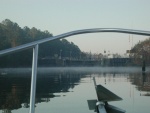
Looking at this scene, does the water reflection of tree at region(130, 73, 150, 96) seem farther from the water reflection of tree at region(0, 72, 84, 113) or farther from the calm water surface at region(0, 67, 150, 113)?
the water reflection of tree at region(0, 72, 84, 113)

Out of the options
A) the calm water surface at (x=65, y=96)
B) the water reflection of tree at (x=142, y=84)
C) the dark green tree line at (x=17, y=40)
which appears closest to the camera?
the calm water surface at (x=65, y=96)

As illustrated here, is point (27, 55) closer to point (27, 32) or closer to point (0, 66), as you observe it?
point (0, 66)

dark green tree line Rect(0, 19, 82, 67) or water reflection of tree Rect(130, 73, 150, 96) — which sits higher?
dark green tree line Rect(0, 19, 82, 67)

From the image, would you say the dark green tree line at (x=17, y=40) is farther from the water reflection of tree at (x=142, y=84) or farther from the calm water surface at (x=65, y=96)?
the calm water surface at (x=65, y=96)

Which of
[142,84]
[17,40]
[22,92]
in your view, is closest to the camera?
[22,92]

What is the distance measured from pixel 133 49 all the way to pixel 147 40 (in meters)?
14.4

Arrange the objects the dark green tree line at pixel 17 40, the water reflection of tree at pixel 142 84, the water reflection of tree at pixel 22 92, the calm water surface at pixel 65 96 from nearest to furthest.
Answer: the calm water surface at pixel 65 96 → the water reflection of tree at pixel 22 92 → the water reflection of tree at pixel 142 84 → the dark green tree line at pixel 17 40

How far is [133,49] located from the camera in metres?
135

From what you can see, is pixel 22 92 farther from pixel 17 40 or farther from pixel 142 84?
pixel 17 40

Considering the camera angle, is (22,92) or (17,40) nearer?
(22,92)


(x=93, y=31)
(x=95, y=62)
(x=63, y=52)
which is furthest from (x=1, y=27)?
(x=93, y=31)

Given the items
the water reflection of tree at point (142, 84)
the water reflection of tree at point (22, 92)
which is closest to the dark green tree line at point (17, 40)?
the water reflection of tree at point (142, 84)

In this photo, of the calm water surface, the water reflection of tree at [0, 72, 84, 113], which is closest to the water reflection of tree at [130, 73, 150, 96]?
the calm water surface

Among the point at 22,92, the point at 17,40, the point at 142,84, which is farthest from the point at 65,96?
the point at 17,40
